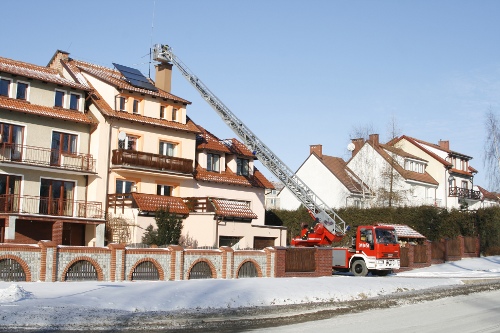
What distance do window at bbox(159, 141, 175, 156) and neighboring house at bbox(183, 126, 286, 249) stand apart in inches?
94.3

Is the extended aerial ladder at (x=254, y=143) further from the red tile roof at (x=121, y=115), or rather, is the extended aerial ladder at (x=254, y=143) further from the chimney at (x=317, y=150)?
the chimney at (x=317, y=150)

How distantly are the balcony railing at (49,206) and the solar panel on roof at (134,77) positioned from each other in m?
9.05

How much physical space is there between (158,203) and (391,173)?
1076 inches

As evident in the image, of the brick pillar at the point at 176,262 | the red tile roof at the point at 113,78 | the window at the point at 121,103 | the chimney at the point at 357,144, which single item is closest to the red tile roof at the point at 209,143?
the red tile roof at the point at 113,78

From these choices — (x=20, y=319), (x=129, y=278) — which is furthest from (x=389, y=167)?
(x=20, y=319)

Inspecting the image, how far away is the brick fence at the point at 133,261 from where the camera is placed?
2231 centimetres

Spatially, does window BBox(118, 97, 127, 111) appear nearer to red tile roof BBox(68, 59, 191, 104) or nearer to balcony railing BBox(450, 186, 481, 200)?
red tile roof BBox(68, 59, 191, 104)

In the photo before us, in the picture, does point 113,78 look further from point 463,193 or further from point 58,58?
point 463,193

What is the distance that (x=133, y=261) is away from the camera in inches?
976

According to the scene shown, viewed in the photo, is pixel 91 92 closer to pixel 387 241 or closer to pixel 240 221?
pixel 240 221

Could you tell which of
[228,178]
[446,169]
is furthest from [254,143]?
[446,169]

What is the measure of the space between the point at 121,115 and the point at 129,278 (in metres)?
17.1

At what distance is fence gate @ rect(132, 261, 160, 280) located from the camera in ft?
81.8

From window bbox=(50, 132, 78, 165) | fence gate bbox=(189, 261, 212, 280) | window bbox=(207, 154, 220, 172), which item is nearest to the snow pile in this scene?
fence gate bbox=(189, 261, 212, 280)
